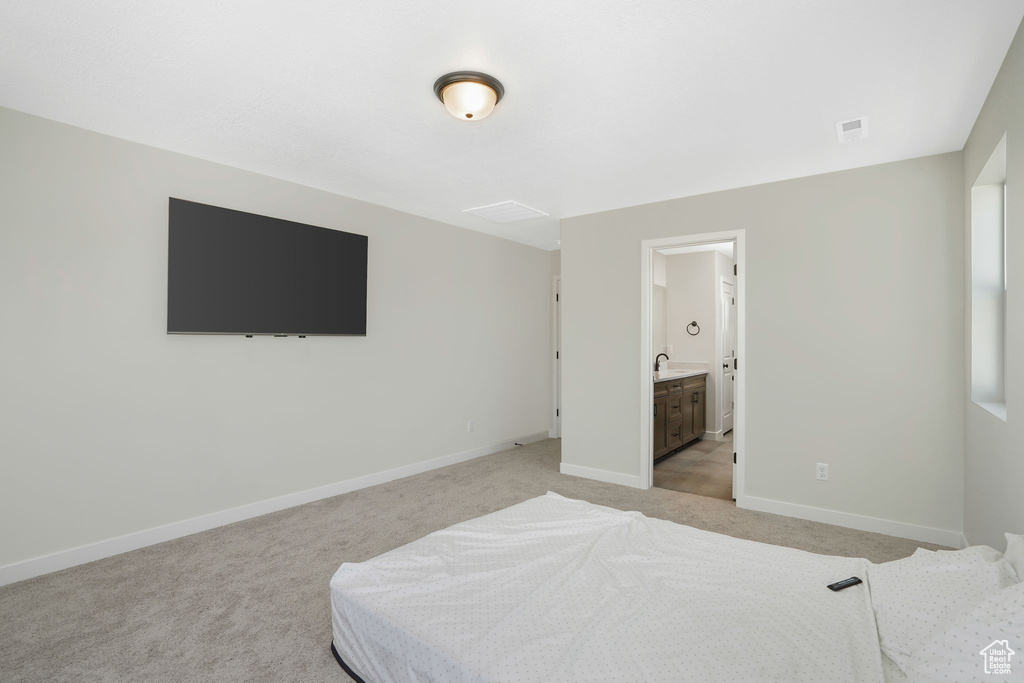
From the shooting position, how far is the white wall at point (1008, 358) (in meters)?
1.97

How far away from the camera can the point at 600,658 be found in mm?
1297

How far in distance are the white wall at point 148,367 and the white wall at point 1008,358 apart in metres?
4.14

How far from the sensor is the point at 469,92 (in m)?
2.35

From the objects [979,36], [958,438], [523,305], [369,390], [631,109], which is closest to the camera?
[979,36]

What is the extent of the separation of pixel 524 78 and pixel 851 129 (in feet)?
6.49

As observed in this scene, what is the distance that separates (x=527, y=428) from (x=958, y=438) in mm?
4179

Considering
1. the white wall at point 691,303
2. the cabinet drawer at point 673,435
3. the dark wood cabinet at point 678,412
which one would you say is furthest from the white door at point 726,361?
the cabinet drawer at point 673,435

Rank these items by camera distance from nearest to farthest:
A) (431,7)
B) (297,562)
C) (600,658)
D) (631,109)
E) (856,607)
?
(600,658) → (856,607) → (431,7) → (631,109) → (297,562)

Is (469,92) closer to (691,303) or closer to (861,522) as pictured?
(861,522)

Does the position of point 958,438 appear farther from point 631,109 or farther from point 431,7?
point 431,7

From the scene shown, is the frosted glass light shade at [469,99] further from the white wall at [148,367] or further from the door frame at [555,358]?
the door frame at [555,358]

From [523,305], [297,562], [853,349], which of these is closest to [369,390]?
[297,562]

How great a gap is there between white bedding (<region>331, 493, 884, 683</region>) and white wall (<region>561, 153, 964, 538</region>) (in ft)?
6.79

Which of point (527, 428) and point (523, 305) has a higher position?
point (523, 305)
